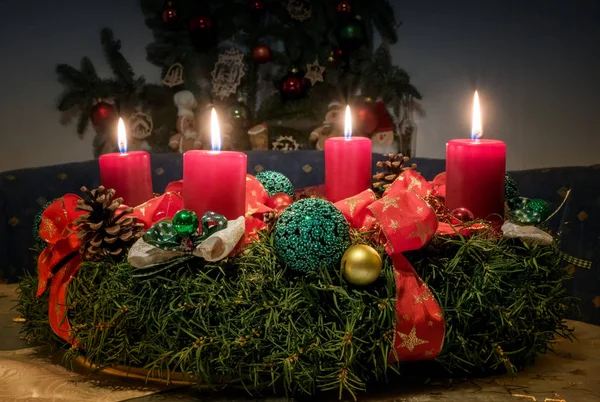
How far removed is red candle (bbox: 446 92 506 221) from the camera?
797 mm

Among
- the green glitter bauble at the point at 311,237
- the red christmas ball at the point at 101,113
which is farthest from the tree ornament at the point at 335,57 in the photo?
the green glitter bauble at the point at 311,237

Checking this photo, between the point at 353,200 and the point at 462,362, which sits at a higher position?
the point at 353,200

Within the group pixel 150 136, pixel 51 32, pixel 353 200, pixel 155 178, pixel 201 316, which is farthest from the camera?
pixel 150 136

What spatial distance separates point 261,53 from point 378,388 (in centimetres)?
176

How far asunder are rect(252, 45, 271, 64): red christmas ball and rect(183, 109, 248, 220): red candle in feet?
5.20

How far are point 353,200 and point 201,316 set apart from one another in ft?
0.85

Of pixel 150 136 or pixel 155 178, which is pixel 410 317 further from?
pixel 150 136

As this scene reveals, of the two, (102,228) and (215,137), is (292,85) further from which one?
(102,228)

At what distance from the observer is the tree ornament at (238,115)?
2.34 meters

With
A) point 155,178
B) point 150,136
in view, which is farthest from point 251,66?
point 155,178

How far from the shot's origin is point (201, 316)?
666 millimetres

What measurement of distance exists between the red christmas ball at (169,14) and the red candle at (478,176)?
1675 millimetres

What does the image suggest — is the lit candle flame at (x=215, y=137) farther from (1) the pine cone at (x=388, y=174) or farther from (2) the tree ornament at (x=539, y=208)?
(2) the tree ornament at (x=539, y=208)

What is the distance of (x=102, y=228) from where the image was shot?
760 mm
